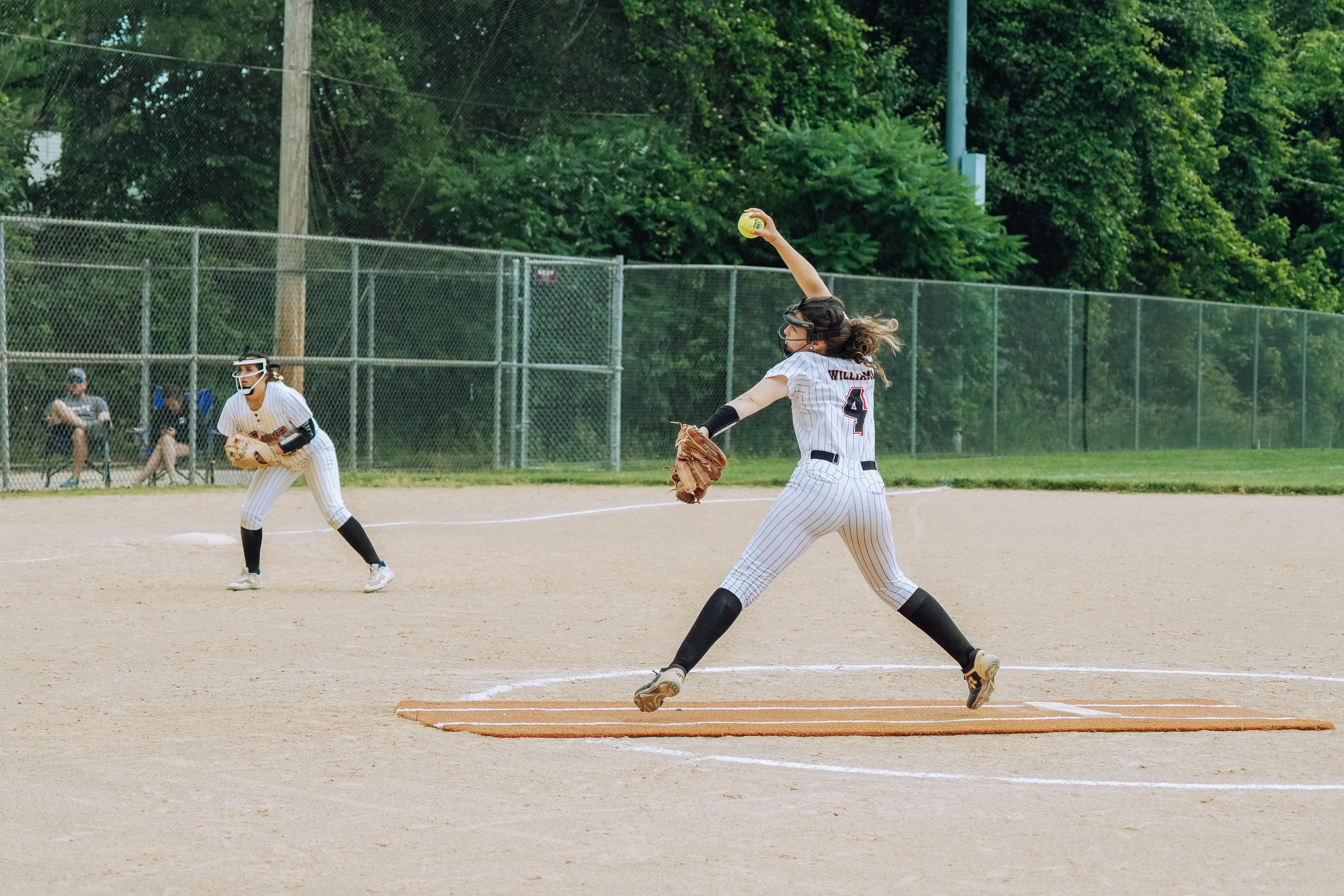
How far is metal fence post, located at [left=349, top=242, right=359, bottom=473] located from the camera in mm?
18609

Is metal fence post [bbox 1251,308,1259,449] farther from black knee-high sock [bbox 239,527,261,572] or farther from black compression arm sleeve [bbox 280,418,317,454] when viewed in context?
black knee-high sock [bbox 239,527,261,572]

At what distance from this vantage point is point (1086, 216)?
99.7 ft

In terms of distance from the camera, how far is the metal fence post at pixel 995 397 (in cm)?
2552

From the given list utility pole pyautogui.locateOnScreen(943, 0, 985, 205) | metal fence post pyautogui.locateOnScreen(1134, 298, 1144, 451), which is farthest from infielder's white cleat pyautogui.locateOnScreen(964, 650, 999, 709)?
metal fence post pyautogui.locateOnScreen(1134, 298, 1144, 451)

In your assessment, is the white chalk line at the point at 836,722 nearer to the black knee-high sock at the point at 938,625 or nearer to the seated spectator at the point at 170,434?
the black knee-high sock at the point at 938,625

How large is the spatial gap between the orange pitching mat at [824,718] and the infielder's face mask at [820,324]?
1.46 m

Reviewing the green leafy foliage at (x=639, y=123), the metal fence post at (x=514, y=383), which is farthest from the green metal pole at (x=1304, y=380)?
the metal fence post at (x=514, y=383)

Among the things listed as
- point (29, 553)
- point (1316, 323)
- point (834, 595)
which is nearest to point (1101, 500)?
point (834, 595)

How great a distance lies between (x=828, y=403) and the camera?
630 cm

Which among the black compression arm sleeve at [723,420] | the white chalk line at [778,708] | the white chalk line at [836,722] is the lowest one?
the white chalk line at [778,708]

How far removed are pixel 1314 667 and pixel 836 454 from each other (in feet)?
9.92

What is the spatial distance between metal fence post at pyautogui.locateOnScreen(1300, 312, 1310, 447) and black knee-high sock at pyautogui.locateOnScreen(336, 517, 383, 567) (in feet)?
88.7

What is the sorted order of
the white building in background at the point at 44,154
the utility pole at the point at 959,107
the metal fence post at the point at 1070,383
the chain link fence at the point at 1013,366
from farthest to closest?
the metal fence post at the point at 1070,383 < the utility pole at the point at 959,107 < the white building in background at the point at 44,154 < the chain link fence at the point at 1013,366

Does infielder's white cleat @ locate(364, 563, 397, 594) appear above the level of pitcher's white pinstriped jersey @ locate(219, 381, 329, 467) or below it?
below
